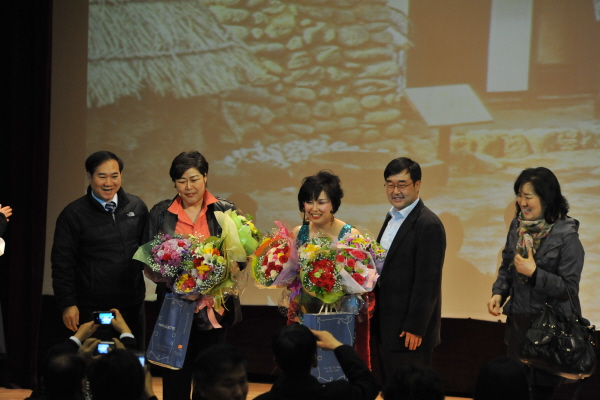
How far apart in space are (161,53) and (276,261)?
275cm

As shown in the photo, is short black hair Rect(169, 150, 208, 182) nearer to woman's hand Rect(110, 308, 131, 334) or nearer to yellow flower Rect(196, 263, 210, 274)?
yellow flower Rect(196, 263, 210, 274)

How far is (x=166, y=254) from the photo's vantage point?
11.3ft

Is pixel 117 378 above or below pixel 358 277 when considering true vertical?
below

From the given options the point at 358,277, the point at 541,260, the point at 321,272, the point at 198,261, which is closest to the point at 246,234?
the point at 198,261

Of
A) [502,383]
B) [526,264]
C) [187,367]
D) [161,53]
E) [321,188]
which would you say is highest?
[161,53]

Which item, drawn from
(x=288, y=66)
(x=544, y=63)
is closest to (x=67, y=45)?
(x=288, y=66)

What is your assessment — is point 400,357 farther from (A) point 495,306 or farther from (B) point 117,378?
(B) point 117,378

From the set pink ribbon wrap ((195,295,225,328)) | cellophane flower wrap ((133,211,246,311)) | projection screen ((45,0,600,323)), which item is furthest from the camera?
projection screen ((45,0,600,323))

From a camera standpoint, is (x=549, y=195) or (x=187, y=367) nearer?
(x=549, y=195)

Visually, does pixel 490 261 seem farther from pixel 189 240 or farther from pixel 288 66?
pixel 189 240

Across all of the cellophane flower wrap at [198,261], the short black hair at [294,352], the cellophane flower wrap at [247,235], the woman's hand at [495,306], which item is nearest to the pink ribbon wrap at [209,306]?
the cellophane flower wrap at [198,261]

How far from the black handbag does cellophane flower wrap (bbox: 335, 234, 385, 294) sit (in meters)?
0.76

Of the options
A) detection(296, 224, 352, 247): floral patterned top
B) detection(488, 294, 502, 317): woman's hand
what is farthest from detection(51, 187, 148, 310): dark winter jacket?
detection(488, 294, 502, 317): woman's hand

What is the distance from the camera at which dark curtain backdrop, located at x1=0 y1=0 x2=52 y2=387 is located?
527 centimetres
